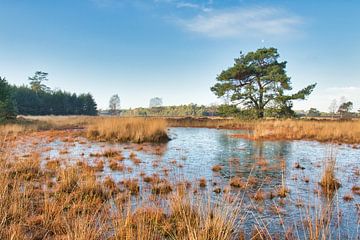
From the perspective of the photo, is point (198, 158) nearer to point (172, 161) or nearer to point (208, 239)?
point (172, 161)

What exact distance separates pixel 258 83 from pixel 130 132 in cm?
1656

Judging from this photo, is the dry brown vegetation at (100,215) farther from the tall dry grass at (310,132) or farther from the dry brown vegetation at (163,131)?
the tall dry grass at (310,132)

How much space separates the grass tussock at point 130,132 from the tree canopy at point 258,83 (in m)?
12.8

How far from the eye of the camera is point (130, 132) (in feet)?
47.4

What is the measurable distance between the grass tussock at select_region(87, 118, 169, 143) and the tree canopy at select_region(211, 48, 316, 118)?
1280 cm

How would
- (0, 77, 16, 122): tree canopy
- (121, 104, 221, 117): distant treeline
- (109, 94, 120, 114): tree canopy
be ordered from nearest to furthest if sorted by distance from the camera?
1. (0, 77, 16, 122): tree canopy
2. (121, 104, 221, 117): distant treeline
3. (109, 94, 120, 114): tree canopy

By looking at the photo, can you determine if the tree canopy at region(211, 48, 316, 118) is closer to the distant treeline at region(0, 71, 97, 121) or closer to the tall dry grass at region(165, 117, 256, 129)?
the tall dry grass at region(165, 117, 256, 129)

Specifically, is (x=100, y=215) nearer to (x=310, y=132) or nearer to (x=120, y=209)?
(x=120, y=209)

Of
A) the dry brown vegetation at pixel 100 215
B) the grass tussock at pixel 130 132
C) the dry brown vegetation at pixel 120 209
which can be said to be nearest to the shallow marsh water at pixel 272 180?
the dry brown vegetation at pixel 120 209

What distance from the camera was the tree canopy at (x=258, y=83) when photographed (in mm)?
24078

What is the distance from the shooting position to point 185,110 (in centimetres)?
7281

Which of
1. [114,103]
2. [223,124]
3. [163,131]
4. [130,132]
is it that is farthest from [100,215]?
[114,103]

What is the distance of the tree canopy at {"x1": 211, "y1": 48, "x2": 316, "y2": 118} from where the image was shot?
24078mm

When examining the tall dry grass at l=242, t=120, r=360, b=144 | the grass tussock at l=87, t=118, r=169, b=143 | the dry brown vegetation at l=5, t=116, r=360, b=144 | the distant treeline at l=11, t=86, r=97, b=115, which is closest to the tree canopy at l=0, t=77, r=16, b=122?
the dry brown vegetation at l=5, t=116, r=360, b=144
